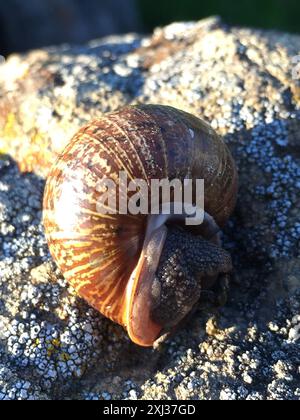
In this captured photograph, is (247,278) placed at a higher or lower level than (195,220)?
lower

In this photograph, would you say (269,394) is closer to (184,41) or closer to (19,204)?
(19,204)

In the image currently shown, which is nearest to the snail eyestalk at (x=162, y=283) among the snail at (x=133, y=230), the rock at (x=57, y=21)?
the snail at (x=133, y=230)

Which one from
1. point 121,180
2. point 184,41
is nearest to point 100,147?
point 121,180

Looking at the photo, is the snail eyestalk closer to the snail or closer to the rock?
the snail

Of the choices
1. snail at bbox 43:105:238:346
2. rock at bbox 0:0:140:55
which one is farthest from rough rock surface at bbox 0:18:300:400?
rock at bbox 0:0:140:55

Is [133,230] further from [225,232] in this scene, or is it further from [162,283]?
[225,232]

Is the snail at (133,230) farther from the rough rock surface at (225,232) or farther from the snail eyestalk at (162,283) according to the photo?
the rough rock surface at (225,232)

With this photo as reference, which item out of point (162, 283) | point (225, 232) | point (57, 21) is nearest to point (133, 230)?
point (162, 283)
